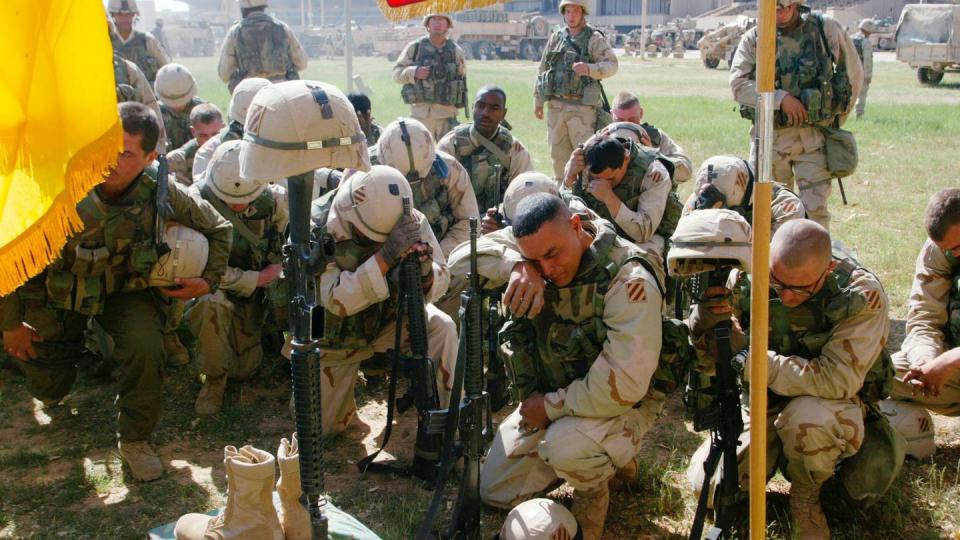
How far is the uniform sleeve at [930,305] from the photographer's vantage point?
14.8ft

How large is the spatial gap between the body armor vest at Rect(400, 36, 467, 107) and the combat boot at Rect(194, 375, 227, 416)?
5662 millimetres

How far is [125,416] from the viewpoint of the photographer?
15.1 ft

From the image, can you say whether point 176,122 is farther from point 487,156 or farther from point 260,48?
point 487,156

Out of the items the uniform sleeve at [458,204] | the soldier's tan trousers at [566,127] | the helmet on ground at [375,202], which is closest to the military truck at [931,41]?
the soldier's tan trousers at [566,127]

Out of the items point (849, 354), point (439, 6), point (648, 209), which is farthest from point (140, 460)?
point (849, 354)

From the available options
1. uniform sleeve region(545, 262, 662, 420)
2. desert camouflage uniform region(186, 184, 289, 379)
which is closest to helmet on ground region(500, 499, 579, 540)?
uniform sleeve region(545, 262, 662, 420)

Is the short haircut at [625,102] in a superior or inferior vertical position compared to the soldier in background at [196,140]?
superior

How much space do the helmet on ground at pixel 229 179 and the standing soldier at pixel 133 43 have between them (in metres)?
5.96

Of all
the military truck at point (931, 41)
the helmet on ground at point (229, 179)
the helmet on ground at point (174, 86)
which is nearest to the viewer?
the helmet on ground at point (229, 179)

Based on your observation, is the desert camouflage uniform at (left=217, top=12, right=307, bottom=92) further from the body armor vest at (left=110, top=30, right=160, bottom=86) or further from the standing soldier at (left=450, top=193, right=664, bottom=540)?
the standing soldier at (left=450, top=193, right=664, bottom=540)

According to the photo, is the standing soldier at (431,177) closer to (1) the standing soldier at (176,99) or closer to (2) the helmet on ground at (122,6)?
(1) the standing soldier at (176,99)

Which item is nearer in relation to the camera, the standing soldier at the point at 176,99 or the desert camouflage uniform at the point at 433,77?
the standing soldier at the point at 176,99

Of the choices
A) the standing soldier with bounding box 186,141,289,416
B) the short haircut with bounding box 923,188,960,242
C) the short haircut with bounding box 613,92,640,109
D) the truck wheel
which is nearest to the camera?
the short haircut with bounding box 923,188,960,242

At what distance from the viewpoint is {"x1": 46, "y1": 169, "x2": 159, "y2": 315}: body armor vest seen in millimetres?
4441
